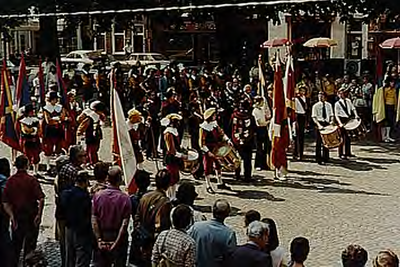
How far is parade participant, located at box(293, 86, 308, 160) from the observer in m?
19.2

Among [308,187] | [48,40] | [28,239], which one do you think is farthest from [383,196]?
[48,40]

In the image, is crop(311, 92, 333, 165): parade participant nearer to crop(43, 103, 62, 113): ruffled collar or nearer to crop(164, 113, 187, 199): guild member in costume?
crop(164, 113, 187, 199): guild member in costume

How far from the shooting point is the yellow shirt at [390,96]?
22.4 meters

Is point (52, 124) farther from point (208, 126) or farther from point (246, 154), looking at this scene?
point (246, 154)

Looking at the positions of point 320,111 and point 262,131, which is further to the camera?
point 320,111

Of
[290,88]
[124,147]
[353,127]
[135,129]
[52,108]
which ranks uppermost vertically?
[290,88]

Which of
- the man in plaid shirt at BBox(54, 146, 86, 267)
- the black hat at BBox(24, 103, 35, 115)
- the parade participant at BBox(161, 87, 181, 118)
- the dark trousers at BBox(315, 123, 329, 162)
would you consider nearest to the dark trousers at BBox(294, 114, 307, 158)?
the dark trousers at BBox(315, 123, 329, 162)

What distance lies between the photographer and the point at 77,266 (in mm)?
9133

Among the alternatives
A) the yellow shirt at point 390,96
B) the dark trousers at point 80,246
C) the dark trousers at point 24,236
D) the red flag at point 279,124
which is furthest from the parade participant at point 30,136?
the yellow shirt at point 390,96

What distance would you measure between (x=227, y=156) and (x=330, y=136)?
A: 12.2 ft

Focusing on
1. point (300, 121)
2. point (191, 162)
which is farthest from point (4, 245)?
point (300, 121)

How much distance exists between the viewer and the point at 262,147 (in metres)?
18.3

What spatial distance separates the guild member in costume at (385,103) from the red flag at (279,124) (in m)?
5.97

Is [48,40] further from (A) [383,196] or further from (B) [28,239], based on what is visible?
(B) [28,239]
